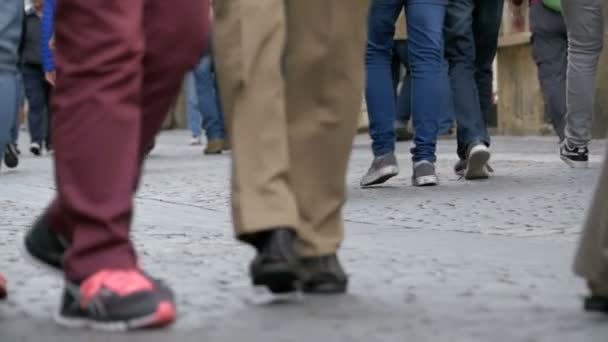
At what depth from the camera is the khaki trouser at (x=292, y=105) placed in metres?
3.04

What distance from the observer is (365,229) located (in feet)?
16.2

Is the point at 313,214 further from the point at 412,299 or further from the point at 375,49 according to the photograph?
the point at 375,49

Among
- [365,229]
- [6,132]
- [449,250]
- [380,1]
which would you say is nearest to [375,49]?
[380,1]

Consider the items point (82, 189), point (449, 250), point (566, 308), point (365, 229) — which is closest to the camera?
point (82, 189)

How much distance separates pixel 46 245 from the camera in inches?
118

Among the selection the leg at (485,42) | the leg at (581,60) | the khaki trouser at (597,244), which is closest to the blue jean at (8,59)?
the khaki trouser at (597,244)

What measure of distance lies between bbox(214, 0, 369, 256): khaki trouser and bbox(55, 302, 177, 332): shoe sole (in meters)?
0.30

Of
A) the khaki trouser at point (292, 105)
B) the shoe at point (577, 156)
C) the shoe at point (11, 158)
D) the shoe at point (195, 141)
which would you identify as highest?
the khaki trouser at point (292, 105)

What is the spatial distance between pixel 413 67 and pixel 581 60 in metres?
1.38

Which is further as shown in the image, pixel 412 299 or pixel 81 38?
pixel 412 299

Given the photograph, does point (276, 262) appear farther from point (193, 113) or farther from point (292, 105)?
point (193, 113)

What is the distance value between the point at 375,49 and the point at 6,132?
3474 mm

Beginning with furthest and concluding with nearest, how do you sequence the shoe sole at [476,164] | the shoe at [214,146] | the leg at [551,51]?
1. the shoe at [214,146]
2. the leg at [551,51]
3. the shoe sole at [476,164]

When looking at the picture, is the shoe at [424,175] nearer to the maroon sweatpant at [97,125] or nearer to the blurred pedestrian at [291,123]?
the blurred pedestrian at [291,123]
